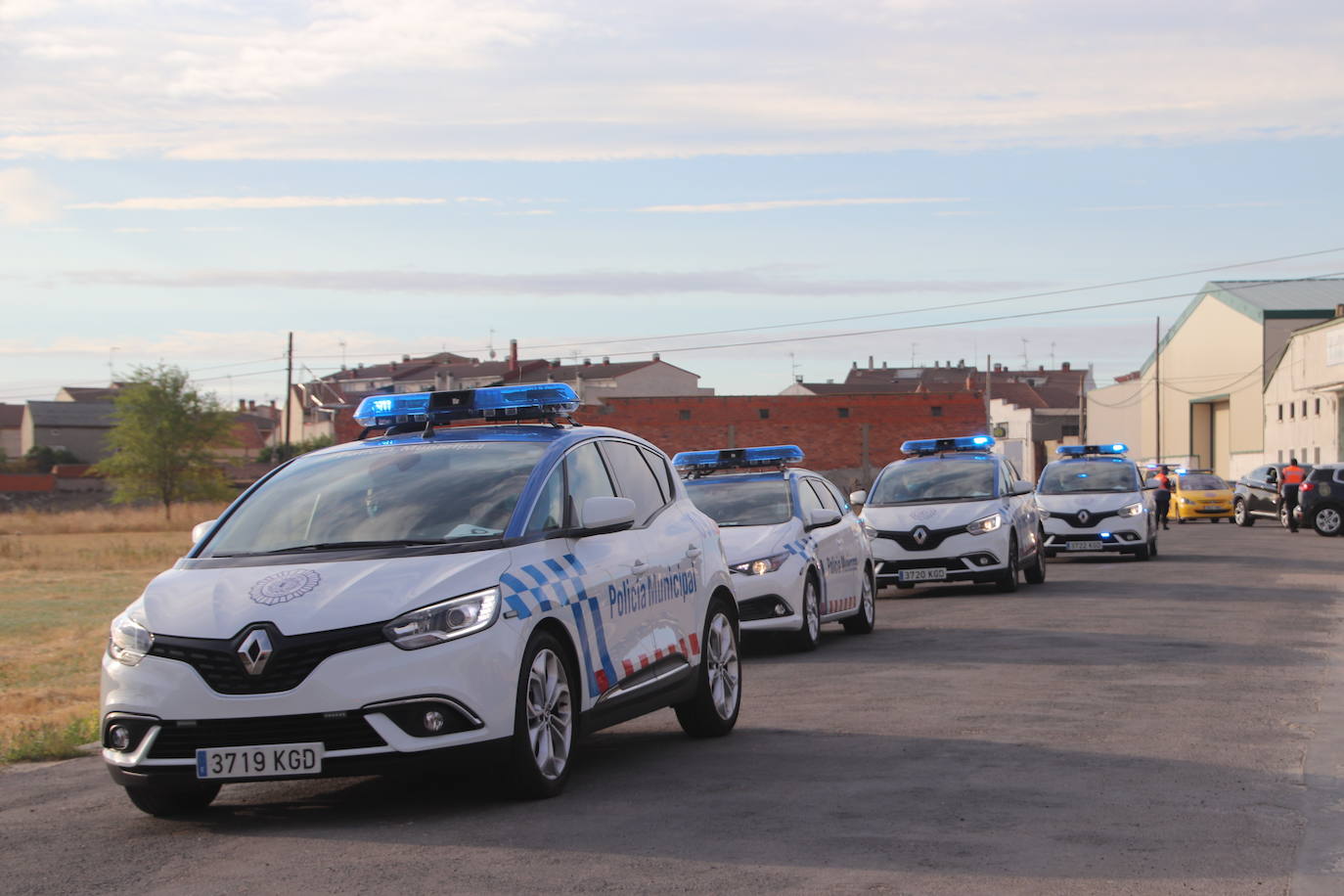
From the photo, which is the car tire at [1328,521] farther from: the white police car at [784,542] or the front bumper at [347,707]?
the front bumper at [347,707]

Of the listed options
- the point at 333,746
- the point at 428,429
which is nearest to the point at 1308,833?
the point at 333,746

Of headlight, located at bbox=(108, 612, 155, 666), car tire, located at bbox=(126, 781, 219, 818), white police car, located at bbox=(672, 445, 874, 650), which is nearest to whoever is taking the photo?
headlight, located at bbox=(108, 612, 155, 666)

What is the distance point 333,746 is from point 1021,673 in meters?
6.70

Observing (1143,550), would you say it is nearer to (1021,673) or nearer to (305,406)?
(1021,673)

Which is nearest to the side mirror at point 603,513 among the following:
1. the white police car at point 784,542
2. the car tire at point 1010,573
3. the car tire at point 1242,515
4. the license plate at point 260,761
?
the license plate at point 260,761

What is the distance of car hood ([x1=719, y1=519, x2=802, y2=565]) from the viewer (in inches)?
566

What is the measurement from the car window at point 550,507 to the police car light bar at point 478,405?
76 cm

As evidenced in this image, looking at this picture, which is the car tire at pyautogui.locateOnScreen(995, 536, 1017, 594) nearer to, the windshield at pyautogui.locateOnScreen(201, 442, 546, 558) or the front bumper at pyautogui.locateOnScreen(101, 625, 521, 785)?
the windshield at pyautogui.locateOnScreen(201, 442, 546, 558)

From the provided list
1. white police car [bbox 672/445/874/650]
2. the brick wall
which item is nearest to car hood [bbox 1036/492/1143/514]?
white police car [bbox 672/445/874/650]

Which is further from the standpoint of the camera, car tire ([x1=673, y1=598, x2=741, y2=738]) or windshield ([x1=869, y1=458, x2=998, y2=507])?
windshield ([x1=869, y1=458, x2=998, y2=507])

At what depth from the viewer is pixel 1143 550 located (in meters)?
28.0

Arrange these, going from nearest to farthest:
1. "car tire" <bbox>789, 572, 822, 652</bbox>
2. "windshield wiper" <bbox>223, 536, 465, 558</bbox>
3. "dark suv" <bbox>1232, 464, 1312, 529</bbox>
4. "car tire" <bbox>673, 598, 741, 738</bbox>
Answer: "windshield wiper" <bbox>223, 536, 465, 558</bbox>, "car tire" <bbox>673, 598, 741, 738</bbox>, "car tire" <bbox>789, 572, 822, 652</bbox>, "dark suv" <bbox>1232, 464, 1312, 529</bbox>

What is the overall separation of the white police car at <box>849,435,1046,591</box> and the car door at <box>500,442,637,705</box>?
452 inches

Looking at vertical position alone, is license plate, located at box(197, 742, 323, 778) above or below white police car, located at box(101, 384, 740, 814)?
below
